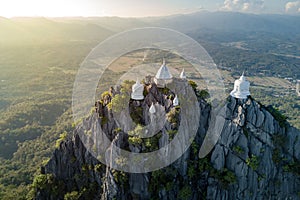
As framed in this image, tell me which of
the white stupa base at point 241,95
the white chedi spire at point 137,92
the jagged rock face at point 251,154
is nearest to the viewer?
the jagged rock face at point 251,154

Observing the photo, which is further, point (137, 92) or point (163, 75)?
point (163, 75)

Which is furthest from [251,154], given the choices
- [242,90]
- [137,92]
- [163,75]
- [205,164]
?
[137,92]

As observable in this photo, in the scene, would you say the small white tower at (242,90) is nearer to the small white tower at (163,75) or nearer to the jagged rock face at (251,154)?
the jagged rock face at (251,154)

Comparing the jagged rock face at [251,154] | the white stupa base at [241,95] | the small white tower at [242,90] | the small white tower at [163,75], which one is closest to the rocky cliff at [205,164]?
the jagged rock face at [251,154]

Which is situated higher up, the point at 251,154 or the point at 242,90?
the point at 242,90

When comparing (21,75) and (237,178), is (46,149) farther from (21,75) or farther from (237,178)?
(21,75)

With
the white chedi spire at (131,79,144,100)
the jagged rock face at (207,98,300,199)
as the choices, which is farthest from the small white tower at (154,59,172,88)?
the jagged rock face at (207,98,300,199)

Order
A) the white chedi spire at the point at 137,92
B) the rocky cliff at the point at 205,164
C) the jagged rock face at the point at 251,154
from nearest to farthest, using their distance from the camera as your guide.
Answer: the rocky cliff at the point at 205,164 → the jagged rock face at the point at 251,154 → the white chedi spire at the point at 137,92

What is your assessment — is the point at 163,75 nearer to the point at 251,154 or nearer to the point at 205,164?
the point at 205,164
